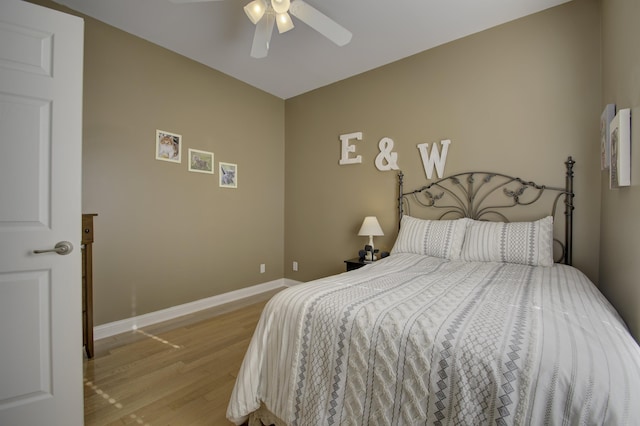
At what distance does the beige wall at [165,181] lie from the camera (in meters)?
2.42

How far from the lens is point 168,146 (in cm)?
285

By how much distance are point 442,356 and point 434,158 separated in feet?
7.52

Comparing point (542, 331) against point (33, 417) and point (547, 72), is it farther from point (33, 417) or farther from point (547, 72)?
point (547, 72)

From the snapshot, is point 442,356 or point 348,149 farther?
point 348,149

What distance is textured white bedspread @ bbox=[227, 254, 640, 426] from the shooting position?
0.74 meters

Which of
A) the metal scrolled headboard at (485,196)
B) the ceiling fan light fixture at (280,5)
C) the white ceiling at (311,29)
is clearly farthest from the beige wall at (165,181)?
the metal scrolled headboard at (485,196)

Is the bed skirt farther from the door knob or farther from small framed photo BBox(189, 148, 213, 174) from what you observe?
small framed photo BBox(189, 148, 213, 174)

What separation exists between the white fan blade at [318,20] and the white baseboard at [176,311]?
2.84 m

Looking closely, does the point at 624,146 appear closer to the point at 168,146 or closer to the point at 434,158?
the point at 434,158

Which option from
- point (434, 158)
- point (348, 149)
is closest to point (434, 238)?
point (434, 158)

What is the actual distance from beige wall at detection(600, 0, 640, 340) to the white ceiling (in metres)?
0.77

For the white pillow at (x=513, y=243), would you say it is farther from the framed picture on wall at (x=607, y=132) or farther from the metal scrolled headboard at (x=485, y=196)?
the framed picture on wall at (x=607, y=132)

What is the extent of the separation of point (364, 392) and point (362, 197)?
2503mm

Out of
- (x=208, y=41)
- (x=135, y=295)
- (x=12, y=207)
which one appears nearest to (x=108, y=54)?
(x=208, y=41)
